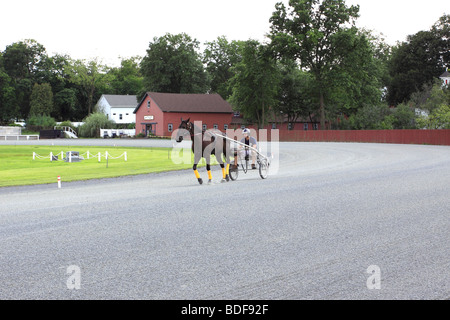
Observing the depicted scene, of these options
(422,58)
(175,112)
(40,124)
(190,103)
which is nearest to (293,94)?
(190,103)

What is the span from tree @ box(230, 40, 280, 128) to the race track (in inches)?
2429

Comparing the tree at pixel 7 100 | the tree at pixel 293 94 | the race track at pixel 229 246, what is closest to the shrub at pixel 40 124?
the tree at pixel 7 100

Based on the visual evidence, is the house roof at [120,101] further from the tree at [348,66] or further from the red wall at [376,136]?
the tree at [348,66]

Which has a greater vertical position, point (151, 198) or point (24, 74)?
point (24, 74)

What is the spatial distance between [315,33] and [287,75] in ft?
53.4

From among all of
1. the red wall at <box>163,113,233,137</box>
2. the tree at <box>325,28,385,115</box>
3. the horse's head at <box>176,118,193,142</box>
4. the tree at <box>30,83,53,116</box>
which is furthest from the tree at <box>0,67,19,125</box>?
the horse's head at <box>176,118,193,142</box>

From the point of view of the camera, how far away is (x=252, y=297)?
516 cm

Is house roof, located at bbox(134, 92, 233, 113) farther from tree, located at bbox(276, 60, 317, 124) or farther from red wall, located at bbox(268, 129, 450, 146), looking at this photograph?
red wall, located at bbox(268, 129, 450, 146)

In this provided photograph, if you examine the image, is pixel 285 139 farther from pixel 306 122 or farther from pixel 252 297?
pixel 252 297

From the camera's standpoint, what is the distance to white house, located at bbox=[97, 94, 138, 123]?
4272 inches

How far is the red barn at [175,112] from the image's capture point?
3258 inches

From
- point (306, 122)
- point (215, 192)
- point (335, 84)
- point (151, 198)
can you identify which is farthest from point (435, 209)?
point (306, 122)

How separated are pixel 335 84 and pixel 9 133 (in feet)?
173

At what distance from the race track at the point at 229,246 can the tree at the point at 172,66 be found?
8401cm
